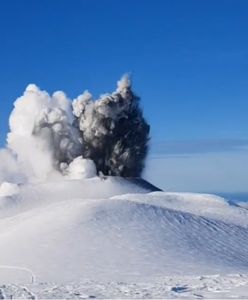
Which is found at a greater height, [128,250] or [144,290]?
[128,250]

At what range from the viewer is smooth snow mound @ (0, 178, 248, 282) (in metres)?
36.8

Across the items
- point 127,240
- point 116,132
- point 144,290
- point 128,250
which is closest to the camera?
point 144,290

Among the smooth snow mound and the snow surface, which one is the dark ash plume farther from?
the smooth snow mound

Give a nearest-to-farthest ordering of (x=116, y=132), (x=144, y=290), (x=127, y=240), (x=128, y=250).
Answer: (x=144, y=290), (x=128, y=250), (x=127, y=240), (x=116, y=132)

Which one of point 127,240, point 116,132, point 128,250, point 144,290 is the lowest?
point 144,290

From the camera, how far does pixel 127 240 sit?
44500 millimetres

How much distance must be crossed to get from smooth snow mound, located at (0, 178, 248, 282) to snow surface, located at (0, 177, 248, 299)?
6 centimetres

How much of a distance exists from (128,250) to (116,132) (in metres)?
58.6

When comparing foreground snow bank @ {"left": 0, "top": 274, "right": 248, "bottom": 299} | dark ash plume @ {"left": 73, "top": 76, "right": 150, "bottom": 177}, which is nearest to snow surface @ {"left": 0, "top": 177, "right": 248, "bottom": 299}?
foreground snow bank @ {"left": 0, "top": 274, "right": 248, "bottom": 299}

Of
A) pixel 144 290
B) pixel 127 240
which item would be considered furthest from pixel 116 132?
pixel 144 290

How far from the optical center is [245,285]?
84.8ft

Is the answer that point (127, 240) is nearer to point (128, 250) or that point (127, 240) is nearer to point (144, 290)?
point (128, 250)

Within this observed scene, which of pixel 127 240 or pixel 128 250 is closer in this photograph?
pixel 128 250

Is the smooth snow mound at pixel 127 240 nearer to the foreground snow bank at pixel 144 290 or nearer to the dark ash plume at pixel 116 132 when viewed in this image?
the foreground snow bank at pixel 144 290
